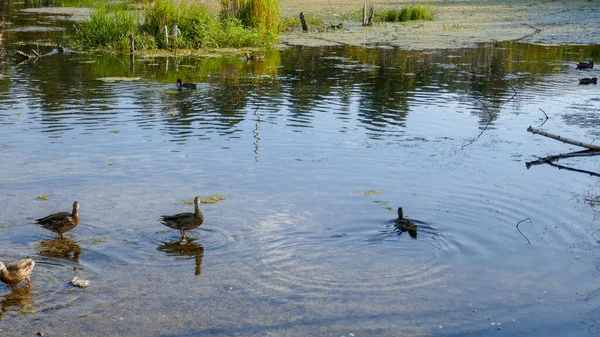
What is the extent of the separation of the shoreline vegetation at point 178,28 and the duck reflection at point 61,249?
1915cm

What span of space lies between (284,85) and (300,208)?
10.9m

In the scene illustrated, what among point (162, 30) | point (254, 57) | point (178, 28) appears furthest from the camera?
point (178, 28)

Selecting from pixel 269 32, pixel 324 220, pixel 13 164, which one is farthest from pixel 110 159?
pixel 269 32

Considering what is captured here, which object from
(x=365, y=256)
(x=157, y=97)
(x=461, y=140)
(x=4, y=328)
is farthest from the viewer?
(x=157, y=97)

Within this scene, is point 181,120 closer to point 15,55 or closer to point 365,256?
point 365,256

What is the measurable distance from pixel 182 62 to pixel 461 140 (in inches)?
528

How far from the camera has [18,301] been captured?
7719 mm

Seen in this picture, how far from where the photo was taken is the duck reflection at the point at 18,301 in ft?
24.8

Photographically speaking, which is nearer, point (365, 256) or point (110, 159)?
point (365, 256)

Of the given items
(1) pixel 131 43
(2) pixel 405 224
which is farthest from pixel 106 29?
(2) pixel 405 224

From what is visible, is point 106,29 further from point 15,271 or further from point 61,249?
point 15,271

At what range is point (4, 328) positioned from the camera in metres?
7.14

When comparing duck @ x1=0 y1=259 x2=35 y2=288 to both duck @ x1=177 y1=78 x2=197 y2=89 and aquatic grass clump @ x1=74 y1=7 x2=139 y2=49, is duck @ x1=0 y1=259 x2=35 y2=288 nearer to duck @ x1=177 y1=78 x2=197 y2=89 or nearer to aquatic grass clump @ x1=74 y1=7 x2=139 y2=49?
duck @ x1=177 y1=78 x2=197 y2=89

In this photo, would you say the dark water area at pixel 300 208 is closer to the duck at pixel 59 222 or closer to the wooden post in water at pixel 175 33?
the duck at pixel 59 222
